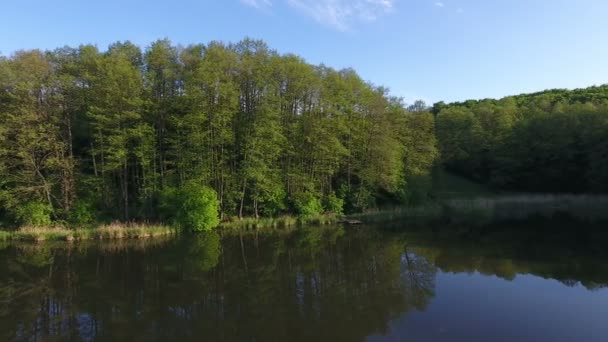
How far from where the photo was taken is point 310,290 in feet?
49.8

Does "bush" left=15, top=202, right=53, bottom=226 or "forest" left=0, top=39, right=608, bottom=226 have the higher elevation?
"forest" left=0, top=39, right=608, bottom=226

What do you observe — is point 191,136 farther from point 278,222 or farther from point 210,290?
point 210,290

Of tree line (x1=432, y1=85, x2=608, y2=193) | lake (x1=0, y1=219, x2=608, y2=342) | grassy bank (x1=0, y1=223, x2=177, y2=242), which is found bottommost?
lake (x1=0, y1=219, x2=608, y2=342)

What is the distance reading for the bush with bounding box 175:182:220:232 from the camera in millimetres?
29906


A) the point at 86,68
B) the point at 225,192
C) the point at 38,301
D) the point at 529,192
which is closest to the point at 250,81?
the point at 225,192

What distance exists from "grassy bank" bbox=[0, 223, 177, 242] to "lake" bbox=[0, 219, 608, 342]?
6.50 feet

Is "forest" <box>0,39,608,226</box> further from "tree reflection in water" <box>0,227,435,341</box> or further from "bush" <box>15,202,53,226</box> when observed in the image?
"tree reflection in water" <box>0,227,435,341</box>

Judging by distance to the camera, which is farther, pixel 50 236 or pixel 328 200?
pixel 328 200

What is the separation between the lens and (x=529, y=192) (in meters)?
60.8

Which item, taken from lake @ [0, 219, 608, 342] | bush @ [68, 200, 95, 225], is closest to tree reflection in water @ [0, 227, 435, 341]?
lake @ [0, 219, 608, 342]

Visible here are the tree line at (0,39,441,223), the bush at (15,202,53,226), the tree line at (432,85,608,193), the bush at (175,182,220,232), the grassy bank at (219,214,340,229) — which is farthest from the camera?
the tree line at (432,85,608,193)

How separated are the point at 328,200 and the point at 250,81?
13419 millimetres

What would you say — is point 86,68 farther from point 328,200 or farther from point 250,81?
point 328,200

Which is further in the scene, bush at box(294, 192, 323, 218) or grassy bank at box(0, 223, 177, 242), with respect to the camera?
bush at box(294, 192, 323, 218)
